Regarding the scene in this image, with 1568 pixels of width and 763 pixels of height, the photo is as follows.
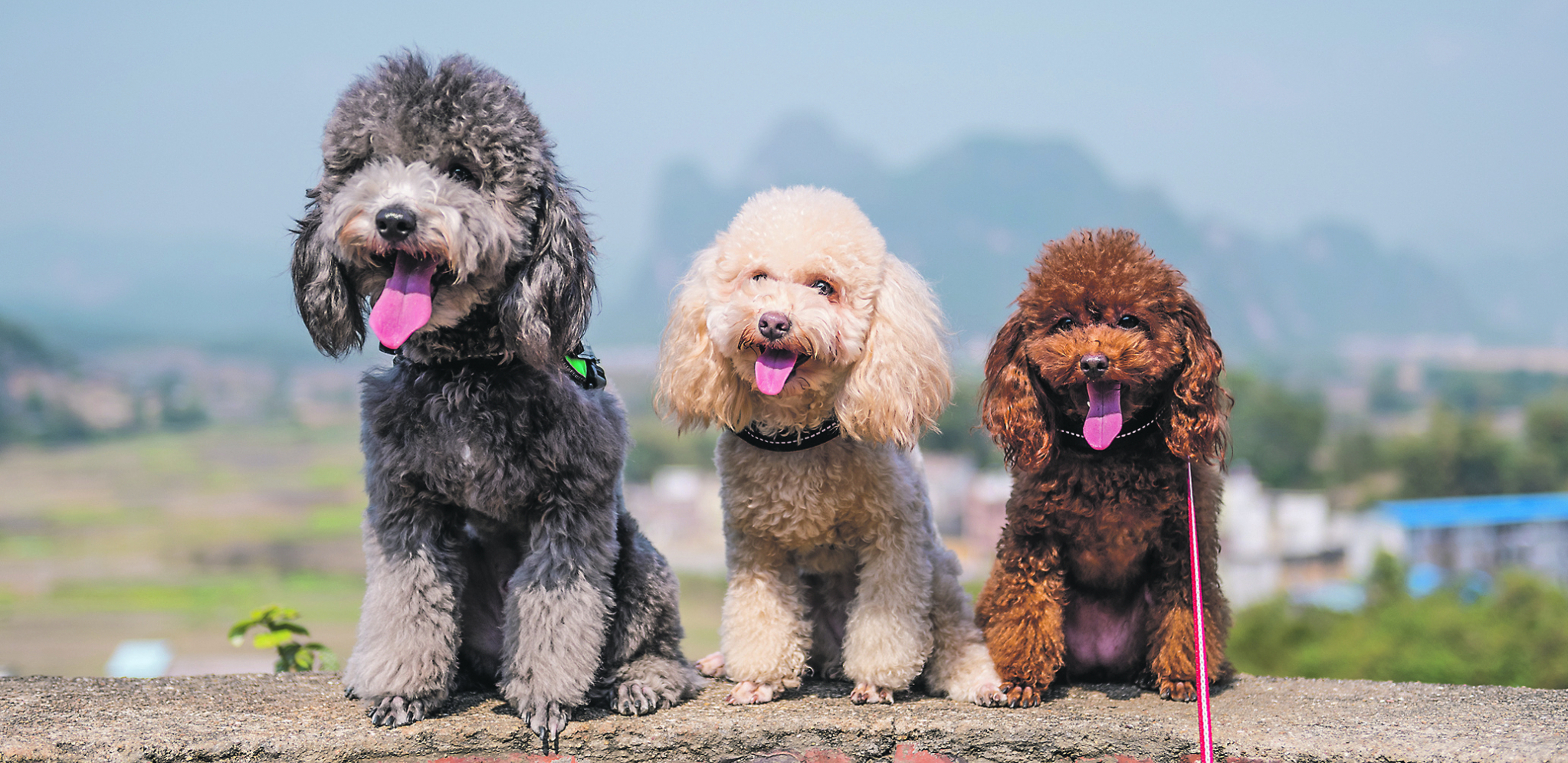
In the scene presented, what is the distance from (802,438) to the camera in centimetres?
333

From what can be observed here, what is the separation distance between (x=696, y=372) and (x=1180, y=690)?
1.84 metres

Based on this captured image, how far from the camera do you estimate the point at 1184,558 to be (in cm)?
Answer: 331

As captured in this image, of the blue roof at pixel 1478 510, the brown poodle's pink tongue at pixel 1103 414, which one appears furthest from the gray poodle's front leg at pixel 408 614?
the blue roof at pixel 1478 510

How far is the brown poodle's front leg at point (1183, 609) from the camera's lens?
10.8 ft

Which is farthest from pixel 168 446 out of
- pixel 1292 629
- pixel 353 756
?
pixel 353 756

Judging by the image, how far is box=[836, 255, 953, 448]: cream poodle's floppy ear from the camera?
3.15 m

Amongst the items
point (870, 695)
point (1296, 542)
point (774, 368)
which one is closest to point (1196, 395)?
point (774, 368)

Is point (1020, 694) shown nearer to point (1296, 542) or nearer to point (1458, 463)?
point (1296, 542)

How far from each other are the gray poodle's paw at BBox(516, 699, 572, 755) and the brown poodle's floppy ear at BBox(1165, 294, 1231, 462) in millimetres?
1948

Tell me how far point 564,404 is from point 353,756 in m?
1.18

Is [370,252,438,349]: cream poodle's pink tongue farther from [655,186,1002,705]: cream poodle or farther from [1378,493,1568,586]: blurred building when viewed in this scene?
[1378,493,1568,586]: blurred building

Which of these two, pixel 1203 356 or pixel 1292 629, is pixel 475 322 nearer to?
pixel 1203 356

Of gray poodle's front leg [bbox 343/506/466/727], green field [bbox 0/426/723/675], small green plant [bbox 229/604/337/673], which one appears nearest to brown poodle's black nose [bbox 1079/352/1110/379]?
gray poodle's front leg [bbox 343/506/466/727]

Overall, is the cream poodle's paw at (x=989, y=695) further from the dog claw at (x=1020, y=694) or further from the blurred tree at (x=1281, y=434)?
the blurred tree at (x=1281, y=434)
